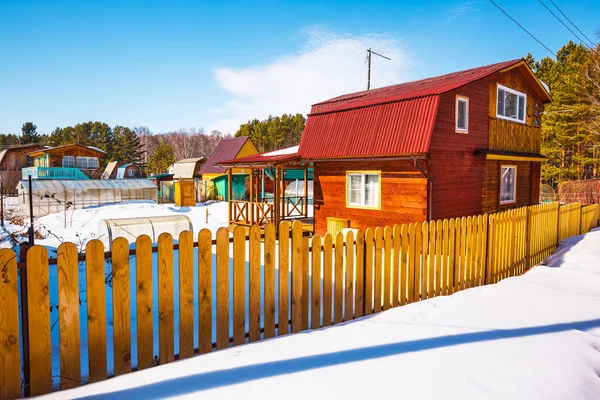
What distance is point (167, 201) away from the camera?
123 ft

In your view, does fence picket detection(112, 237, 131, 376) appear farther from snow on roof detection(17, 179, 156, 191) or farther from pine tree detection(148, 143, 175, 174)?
pine tree detection(148, 143, 175, 174)

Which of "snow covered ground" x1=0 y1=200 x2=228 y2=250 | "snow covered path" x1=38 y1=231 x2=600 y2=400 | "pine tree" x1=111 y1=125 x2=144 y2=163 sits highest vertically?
"pine tree" x1=111 y1=125 x2=144 y2=163

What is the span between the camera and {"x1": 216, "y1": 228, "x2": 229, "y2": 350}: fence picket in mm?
3875

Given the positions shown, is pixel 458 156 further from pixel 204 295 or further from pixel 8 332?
pixel 8 332

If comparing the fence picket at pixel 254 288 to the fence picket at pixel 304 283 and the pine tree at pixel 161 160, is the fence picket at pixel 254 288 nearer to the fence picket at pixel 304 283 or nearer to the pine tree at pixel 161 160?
the fence picket at pixel 304 283

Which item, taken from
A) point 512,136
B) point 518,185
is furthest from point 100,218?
point 518,185

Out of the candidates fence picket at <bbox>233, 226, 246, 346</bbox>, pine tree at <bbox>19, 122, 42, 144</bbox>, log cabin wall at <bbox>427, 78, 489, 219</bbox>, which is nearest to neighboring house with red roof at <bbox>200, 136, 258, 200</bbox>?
log cabin wall at <bbox>427, 78, 489, 219</bbox>

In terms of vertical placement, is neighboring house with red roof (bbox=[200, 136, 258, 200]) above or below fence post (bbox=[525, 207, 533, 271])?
above

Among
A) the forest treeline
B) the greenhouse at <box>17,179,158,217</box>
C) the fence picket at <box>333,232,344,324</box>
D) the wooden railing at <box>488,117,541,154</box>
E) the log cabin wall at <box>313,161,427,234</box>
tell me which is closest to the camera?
the fence picket at <box>333,232,344,324</box>

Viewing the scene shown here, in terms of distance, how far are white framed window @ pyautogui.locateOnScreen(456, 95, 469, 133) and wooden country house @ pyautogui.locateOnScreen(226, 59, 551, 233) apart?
3 centimetres

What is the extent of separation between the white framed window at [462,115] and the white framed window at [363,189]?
3.22m

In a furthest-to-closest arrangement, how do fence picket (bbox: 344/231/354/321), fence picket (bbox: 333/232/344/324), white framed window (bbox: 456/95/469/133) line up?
white framed window (bbox: 456/95/469/133) < fence picket (bbox: 344/231/354/321) < fence picket (bbox: 333/232/344/324)

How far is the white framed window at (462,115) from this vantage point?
13.6m

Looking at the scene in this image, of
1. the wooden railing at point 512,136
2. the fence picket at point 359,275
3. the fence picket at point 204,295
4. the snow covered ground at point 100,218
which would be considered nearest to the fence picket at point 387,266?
the fence picket at point 359,275
